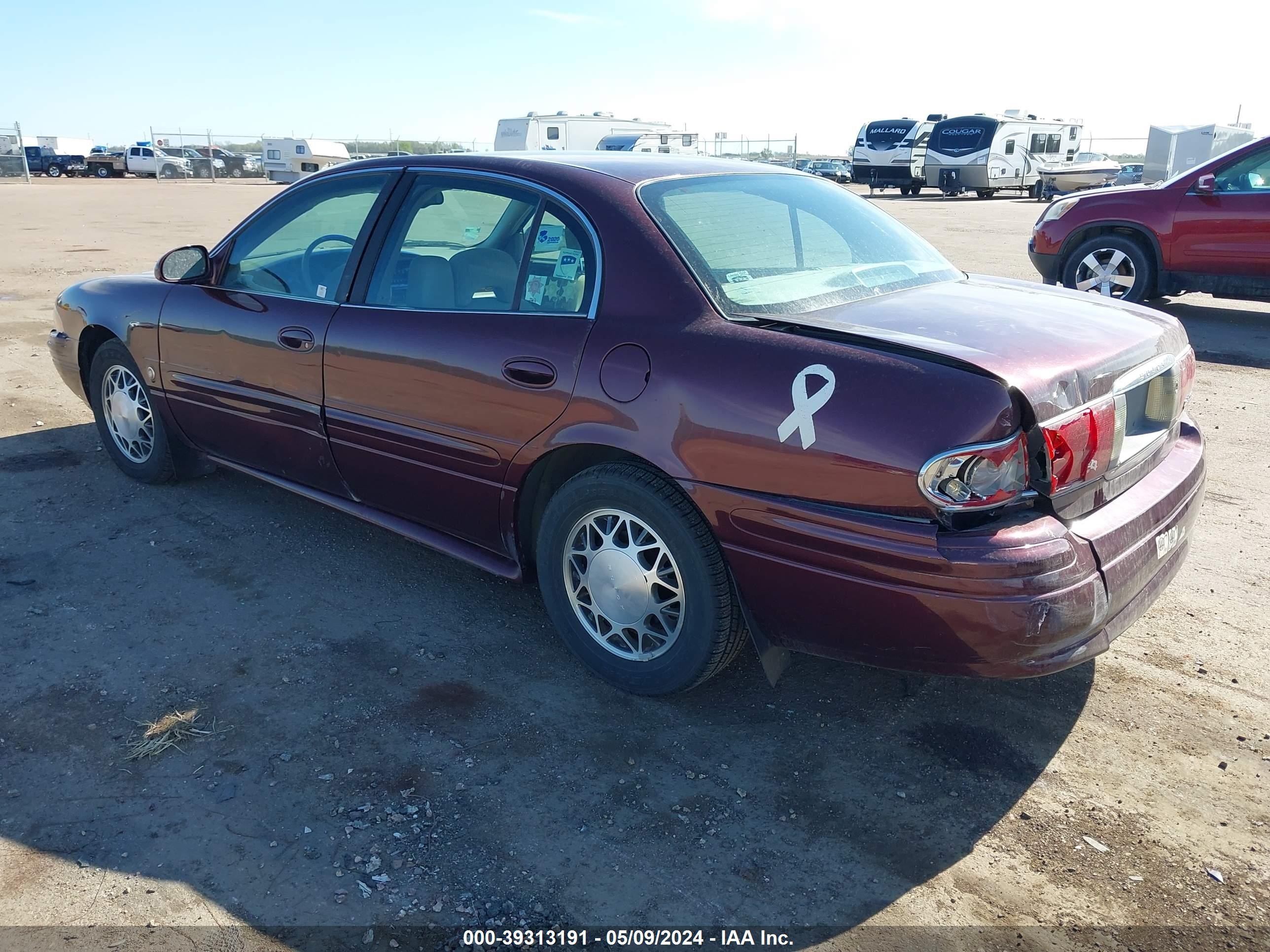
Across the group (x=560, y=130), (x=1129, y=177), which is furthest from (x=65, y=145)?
(x=1129, y=177)

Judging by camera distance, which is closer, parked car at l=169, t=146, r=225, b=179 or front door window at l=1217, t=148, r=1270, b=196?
front door window at l=1217, t=148, r=1270, b=196

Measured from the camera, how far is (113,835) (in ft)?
8.58

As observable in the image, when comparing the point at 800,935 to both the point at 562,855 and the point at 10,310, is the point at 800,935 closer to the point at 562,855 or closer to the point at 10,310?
the point at 562,855

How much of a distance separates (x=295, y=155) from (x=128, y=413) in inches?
1692

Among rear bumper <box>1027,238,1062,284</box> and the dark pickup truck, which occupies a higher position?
the dark pickup truck

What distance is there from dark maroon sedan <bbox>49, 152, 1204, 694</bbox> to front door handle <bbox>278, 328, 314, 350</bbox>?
19 mm

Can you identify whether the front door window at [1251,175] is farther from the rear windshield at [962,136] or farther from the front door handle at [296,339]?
the rear windshield at [962,136]

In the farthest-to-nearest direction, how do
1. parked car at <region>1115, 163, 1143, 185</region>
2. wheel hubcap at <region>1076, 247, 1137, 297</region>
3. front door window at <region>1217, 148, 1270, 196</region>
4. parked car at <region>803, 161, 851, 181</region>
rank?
parked car at <region>803, 161, 851, 181</region> → parked car at <region>1115, 163, 1143, 185</region> → wheel hubcap at <region>1076, 247, 1137, 297</region> → front door window at <region>1217, 148, 1270, 196</region>

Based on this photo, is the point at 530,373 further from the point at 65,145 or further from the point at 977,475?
the point at 65,145

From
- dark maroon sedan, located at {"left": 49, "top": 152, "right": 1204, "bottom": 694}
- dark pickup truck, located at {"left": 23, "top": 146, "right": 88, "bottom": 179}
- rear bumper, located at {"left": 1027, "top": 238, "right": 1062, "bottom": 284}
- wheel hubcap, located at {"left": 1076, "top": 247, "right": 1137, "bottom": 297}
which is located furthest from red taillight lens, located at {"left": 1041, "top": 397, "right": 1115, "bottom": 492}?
dark pickup truck, located at {"left": 23, "top": 146, "right": 88, "bottom": 179}

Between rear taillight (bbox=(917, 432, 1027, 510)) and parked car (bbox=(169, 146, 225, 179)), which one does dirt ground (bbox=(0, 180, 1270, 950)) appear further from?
parked car (bbox=(169, 146, 225, 179))

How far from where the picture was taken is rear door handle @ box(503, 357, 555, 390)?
3.18 metres

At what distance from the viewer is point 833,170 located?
1598 inches

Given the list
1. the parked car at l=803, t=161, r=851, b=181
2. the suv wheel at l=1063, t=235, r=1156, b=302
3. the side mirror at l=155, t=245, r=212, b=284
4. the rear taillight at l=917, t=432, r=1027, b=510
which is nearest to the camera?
the rear taillight at l=917, t=432, r=1027, b=510
